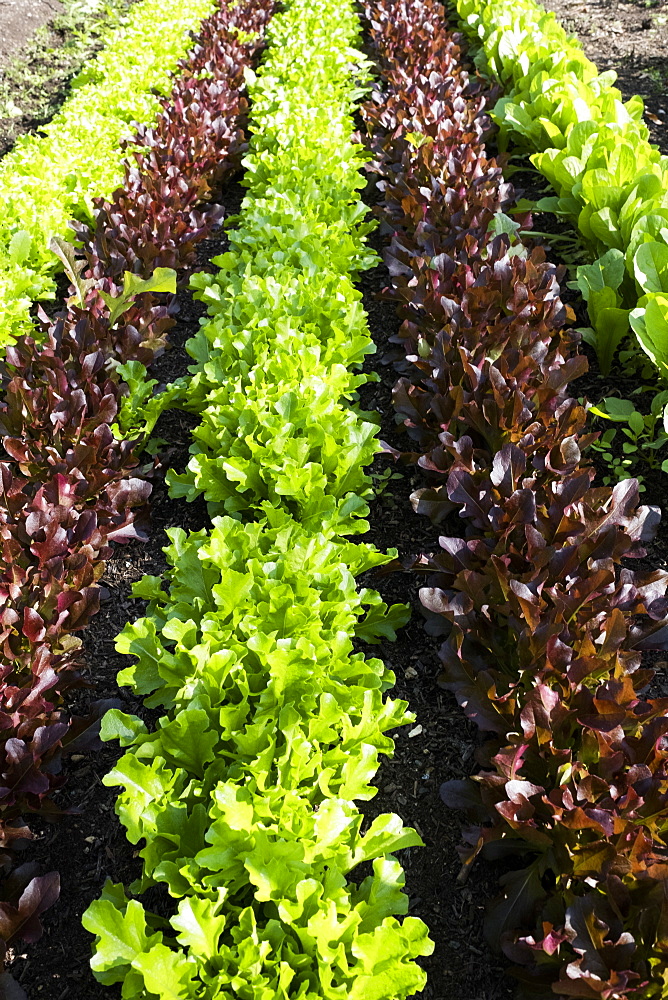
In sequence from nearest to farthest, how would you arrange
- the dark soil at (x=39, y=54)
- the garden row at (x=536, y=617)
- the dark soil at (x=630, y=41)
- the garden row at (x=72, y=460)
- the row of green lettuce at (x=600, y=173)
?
the garden row at (x=536, y=617)
the garden row at (x=72, y=460)
the row of green lettuce at (x=600, y=173)
the dark soil at (x=630, y=41)
the dark soil at (x=39, y=54)

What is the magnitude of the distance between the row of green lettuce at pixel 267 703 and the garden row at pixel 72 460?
0.25m

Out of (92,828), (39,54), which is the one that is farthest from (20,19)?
(92,828)

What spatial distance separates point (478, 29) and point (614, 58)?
174 centimetres

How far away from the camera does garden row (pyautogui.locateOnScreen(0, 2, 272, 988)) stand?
91.8 inches

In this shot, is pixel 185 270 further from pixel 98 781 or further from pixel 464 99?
pixel 98 781

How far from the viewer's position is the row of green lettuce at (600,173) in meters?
3.50

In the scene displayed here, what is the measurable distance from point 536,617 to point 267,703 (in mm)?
845

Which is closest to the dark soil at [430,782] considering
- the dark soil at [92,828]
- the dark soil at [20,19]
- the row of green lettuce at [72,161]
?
the dark soil at [92,828]

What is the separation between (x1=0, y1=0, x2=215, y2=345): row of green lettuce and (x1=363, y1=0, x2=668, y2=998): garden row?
217 centimetres

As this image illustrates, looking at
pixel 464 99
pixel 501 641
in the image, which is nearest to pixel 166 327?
pixel 501 641

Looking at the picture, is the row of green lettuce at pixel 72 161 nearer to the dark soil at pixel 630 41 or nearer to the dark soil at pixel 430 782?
the dark soil at pixel 430 782

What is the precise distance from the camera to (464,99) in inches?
243

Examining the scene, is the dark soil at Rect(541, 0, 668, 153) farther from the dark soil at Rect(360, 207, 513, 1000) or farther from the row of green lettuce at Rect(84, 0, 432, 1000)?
the dark soil at Rect(360, 207, 513, 1000)

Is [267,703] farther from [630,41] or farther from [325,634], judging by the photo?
[630,41]
